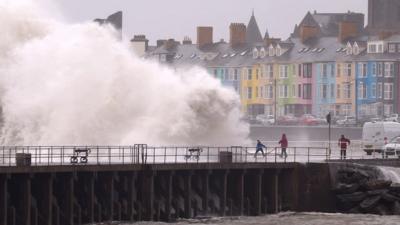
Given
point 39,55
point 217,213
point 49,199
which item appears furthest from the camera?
point 39,55

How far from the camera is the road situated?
98.0 meters

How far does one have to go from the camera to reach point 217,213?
50.7 metres

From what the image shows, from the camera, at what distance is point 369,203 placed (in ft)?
169

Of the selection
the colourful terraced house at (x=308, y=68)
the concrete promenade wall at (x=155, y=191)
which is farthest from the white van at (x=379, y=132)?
the colourful terraced house at (x=308, y=68)

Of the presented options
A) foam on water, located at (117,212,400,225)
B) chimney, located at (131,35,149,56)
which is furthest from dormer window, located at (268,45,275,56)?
foam on water, located at (117,212,400,225)

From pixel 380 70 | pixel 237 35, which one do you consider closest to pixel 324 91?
pixel 380 70

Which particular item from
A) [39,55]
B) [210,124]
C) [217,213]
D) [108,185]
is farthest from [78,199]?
[39,55]

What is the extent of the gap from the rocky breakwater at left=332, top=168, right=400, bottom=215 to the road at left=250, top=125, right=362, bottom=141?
1700 inches

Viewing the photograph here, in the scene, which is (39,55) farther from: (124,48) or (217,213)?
(217,213)

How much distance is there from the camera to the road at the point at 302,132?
98.0 meters

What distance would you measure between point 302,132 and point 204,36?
34174mm

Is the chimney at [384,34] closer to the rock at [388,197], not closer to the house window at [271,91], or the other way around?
the house window at [271,91]

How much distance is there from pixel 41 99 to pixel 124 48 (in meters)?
4.82

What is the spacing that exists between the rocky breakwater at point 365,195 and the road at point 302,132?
4319cm
